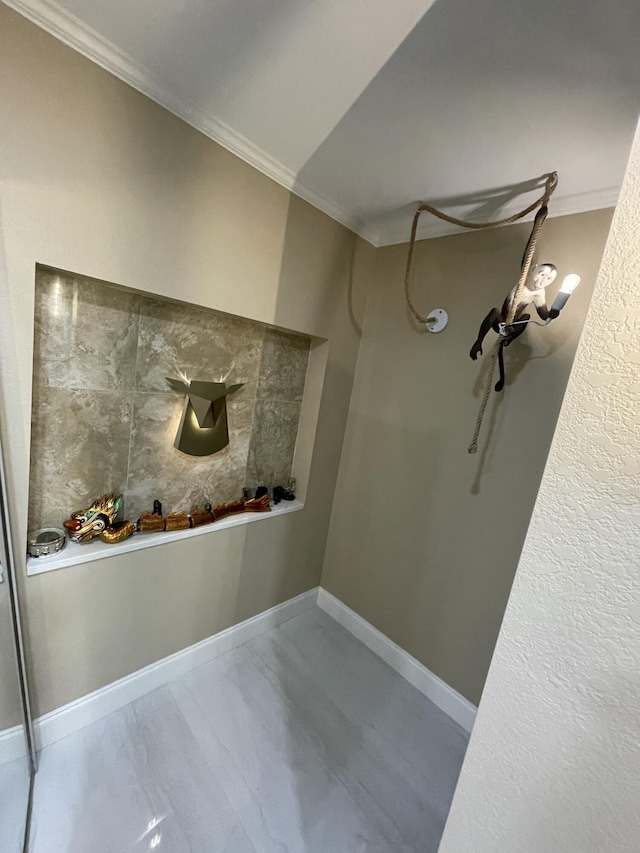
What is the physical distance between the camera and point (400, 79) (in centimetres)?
90

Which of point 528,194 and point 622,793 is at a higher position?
point 528,194

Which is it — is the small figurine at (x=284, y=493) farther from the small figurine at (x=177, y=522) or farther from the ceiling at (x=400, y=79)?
the ceiling at (x=400, y=79)

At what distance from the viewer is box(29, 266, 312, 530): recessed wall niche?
3.77 ft

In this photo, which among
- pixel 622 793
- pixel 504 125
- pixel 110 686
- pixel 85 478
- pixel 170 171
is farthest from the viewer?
pixel 110 686

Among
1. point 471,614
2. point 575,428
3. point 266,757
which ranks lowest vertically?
point 266,757

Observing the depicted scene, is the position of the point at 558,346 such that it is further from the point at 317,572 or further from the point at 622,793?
the point at 317,572

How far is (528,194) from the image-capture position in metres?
1.30

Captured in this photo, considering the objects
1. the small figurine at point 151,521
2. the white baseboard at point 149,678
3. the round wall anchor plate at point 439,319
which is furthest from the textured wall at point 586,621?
the white baseboard at point 149,678

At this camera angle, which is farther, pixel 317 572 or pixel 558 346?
pixel 317 572

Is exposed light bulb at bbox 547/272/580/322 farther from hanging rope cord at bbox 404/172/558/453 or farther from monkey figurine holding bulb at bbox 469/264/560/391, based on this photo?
hanging rope cord at bbox 404/172/558/453

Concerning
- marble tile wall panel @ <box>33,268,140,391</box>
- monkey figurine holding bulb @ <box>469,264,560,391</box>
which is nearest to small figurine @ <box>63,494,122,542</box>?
marble tile wall panel @ <box>33,268,140,391</box>

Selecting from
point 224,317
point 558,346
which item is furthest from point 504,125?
point 224,317

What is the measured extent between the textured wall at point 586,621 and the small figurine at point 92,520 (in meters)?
1.31

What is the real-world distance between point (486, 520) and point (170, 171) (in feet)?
5.78
